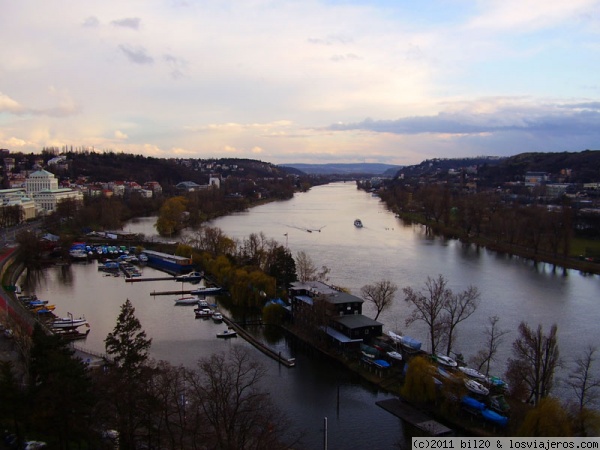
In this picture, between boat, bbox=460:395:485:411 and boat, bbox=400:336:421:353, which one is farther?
boat, bbox=400:336:421:353

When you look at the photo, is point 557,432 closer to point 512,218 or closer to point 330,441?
point 330,441

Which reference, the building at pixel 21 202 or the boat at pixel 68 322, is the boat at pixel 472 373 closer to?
the boat at pixel 68 322

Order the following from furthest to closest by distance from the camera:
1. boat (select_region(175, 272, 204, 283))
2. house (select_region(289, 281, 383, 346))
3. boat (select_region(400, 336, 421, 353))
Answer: boat (select_region(175, 272, 204, 283)), house (select_region(289, 281, 383, 346)), boat (select_region(400, 336, 421, 353))

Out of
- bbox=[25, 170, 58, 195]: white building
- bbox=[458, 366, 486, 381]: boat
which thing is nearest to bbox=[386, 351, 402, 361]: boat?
bbox=[458, 366, 486, 381]: boat

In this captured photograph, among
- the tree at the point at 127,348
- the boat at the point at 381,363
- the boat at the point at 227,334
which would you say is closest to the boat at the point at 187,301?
the boat at the point at 227,334

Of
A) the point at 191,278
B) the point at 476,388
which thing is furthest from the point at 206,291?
the point at 476,388

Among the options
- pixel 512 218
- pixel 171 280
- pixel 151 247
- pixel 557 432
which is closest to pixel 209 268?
pixel 171 280

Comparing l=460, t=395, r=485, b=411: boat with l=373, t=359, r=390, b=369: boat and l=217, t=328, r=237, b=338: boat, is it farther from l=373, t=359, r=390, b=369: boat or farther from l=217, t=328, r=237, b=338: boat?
l=217, t=328, r=237, b=338: boat
